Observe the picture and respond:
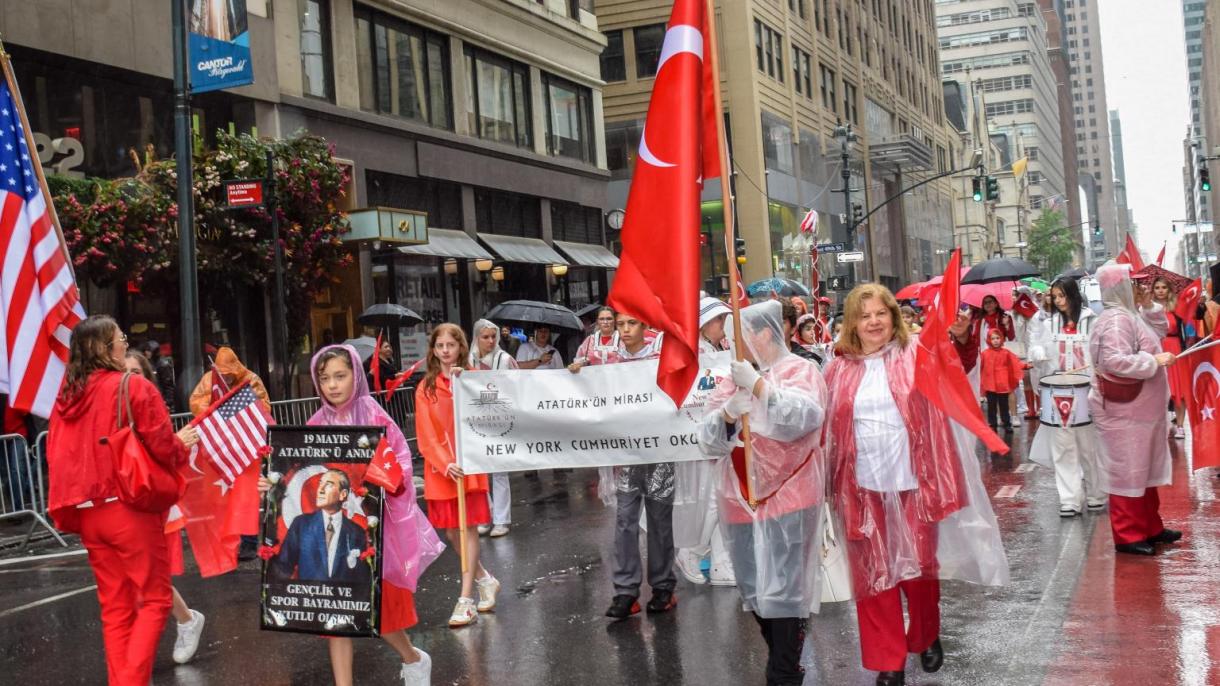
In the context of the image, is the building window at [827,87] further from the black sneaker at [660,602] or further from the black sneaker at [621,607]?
the black sneaker at [621,607]

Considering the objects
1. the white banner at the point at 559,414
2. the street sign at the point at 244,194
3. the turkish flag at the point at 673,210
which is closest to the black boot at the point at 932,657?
the turkish flag at the point at 673,210

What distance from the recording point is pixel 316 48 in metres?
24.1

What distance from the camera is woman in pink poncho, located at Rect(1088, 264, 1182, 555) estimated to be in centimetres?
875

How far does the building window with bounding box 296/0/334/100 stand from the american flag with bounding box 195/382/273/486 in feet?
54.0

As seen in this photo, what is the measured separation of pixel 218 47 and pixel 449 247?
11.9 meters

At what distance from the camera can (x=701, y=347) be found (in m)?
8.15

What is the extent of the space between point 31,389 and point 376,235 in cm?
1574

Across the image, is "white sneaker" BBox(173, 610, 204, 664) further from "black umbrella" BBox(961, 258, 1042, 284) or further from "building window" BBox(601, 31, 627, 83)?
"building window" BBox(601, 31, 627, 83)

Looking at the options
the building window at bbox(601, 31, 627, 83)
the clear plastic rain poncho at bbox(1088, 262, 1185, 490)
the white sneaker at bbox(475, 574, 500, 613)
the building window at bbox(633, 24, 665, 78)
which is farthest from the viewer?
the building window at bbox(601, 31, 627, 83)

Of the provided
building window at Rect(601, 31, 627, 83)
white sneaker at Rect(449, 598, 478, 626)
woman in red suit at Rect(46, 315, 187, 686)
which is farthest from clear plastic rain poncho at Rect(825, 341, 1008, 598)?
building window at Rect(601, 31, 627, 83)

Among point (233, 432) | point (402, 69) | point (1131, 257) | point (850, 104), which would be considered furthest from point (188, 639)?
point (850, 104)

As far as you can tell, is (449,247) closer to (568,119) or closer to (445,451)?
(568,119)

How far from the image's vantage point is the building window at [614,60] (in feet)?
156

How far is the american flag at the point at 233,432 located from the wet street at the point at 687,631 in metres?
1.08
